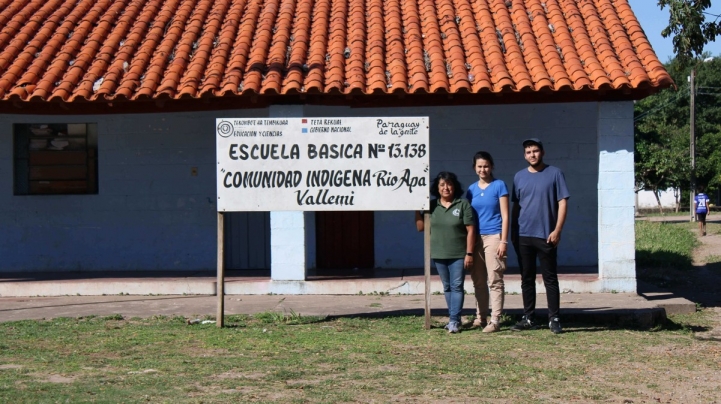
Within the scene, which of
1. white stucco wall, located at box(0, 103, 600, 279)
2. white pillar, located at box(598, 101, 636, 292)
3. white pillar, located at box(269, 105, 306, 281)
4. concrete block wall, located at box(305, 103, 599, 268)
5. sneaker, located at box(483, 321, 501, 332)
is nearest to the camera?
sneaker, located at box(483, 321, 501, 332)

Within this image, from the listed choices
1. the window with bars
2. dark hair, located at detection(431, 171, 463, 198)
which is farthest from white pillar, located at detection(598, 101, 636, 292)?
the window with bars

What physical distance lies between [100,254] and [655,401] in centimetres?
950

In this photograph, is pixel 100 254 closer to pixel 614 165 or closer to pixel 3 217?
pixel 3 217

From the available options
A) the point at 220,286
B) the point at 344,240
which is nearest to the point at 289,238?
the point at 344,240

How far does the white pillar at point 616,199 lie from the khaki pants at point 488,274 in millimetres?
3047

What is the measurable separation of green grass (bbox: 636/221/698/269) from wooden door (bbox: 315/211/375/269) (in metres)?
Result: 6.14

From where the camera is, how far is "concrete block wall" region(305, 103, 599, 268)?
1313 centimetres

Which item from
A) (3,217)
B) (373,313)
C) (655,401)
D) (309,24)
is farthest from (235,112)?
(655,401)

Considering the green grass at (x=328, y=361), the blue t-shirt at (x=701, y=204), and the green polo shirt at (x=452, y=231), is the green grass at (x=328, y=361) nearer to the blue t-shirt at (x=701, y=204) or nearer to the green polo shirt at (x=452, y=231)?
the green polo shirt at (x=452, y=231)

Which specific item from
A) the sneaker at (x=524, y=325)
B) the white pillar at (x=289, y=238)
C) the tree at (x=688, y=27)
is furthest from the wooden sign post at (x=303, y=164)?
the tree at (x=688, y=27)

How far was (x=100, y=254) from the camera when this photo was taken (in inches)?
528

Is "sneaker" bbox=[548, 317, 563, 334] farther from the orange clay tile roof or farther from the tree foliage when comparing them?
the tree foliage

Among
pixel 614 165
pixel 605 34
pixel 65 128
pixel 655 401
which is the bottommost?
pixel 655 401

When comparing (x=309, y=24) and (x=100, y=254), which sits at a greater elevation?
(x=309, y=24)
